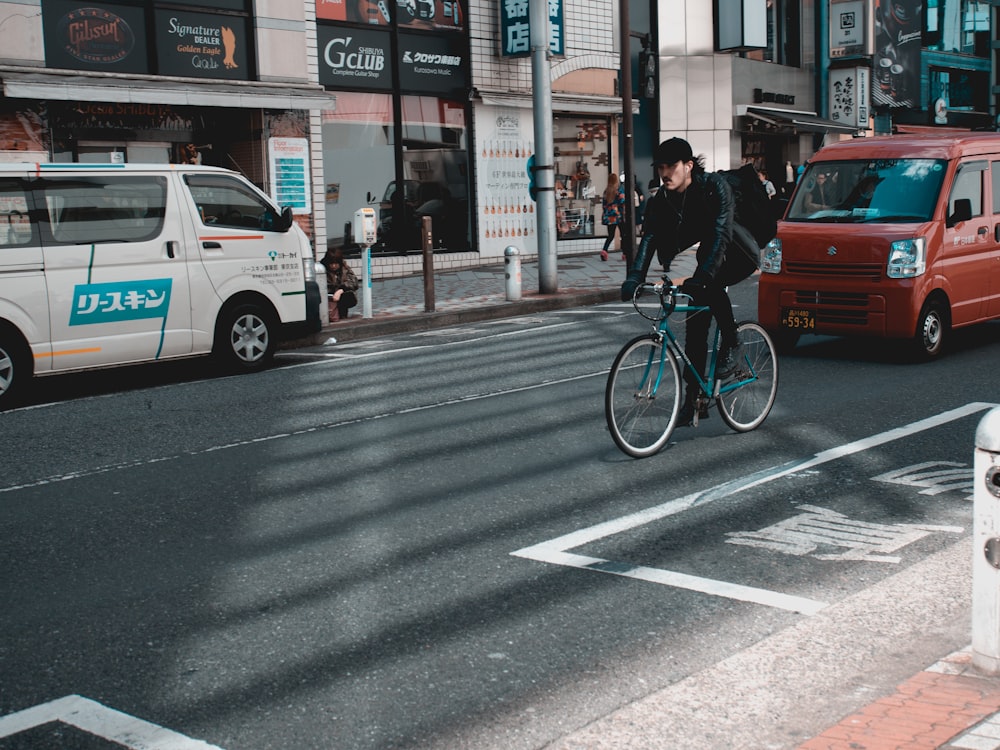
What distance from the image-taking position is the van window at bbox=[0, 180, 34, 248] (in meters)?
10.2

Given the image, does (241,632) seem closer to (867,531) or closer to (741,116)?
(867,531)

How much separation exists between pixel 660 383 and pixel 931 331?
464 centimetres

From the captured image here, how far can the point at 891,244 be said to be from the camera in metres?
10.6

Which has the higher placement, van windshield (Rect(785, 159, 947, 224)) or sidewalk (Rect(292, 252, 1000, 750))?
van windshield (Rect(785, 159, 947, 224))

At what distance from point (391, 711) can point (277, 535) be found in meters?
2.21

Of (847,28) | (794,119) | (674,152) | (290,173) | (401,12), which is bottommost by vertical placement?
(674,152)

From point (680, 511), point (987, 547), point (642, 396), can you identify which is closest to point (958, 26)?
point (642, 396)

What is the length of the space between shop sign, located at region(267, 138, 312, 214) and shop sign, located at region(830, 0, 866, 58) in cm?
2267

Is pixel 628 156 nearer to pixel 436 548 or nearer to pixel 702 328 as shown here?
pixel 702 328

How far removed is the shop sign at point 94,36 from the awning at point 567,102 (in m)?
7.57

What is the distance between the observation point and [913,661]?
3979 mm

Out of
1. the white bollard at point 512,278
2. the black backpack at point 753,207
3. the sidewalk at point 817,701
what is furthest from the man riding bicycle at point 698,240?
the white bollard at point 512,278

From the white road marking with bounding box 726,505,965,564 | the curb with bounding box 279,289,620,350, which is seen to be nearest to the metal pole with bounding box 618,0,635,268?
the curb with bounding box 279,289,620,350

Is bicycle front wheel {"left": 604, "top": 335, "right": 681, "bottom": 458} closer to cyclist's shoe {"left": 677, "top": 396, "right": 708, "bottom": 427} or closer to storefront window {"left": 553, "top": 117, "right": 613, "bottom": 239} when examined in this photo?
cyclist's shoe {"left": 677, "top": 396, "right": 708, "bottom": 427}
